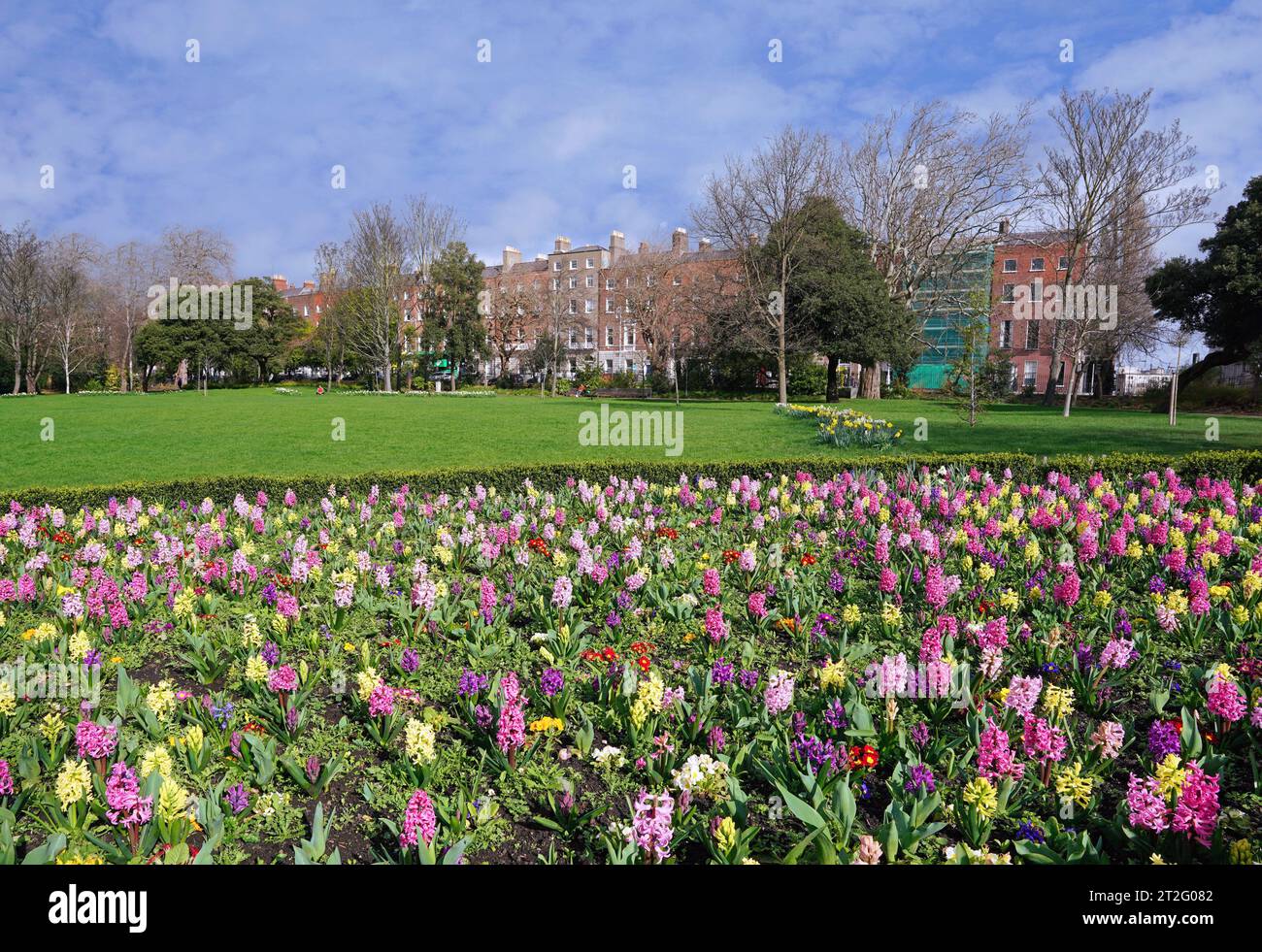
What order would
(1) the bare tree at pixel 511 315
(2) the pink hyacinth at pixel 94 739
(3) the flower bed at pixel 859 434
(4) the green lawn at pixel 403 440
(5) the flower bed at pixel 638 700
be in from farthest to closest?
(1) the bare tree at pixel 511 315 → (3) the flower bed at pixel 859 434 → (4) the green lawn at pixel 403 440 → (2) the pink hyacinth at pixel 94 739 → (5) the flower bed at pixel 638 700

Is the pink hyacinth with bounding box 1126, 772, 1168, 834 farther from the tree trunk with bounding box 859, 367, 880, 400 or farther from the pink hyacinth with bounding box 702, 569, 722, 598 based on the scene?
the tree trunk with bounding box 859, 367, 880, 400

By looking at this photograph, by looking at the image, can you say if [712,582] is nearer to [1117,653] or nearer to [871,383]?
[1117,653]

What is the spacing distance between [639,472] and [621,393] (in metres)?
39.1

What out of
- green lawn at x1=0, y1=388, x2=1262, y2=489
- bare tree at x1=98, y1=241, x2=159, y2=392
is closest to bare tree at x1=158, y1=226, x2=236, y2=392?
bare tree at x1=98, y1=241, x2=159, y2=392

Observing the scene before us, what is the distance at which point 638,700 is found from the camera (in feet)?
11.2

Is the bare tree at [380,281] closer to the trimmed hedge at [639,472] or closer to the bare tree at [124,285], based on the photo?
the bare tree at [124,285]

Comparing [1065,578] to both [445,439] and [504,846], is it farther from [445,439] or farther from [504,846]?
[445,439]

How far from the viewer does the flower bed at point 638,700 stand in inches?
111

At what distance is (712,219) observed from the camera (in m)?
31.5

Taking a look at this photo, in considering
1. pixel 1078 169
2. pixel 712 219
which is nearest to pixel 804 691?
pixel 712 219

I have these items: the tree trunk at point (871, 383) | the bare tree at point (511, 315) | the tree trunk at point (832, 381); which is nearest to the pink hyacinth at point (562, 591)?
the tree trunk at point (832, 381)

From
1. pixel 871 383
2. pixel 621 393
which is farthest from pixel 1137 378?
pixel 621 393

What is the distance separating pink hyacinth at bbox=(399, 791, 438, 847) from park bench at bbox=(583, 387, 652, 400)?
138ft
